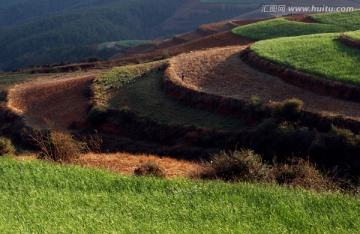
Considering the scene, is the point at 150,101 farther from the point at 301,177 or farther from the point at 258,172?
the point at 301,177

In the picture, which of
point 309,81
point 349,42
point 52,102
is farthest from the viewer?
point 52,102

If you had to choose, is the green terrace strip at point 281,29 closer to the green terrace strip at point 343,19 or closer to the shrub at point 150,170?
the green terrace strip at point 343,19

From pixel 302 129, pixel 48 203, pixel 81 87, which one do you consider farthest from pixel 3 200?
pixel 81 87

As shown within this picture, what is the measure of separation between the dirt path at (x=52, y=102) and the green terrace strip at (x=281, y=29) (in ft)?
58.9

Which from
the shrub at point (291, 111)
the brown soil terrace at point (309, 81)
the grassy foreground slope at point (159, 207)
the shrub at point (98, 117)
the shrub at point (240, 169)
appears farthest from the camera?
the shrub at point (98, 117)

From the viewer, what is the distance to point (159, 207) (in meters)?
9.41

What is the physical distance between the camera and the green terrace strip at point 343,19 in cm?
4203

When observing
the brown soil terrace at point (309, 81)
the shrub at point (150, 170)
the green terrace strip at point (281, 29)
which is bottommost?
the green terrace strip at point (281, 29)

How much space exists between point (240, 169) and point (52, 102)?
20551 mm

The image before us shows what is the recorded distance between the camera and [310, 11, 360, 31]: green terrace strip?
42034 mm

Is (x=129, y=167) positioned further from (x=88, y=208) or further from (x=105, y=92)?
(x=105, y=92)

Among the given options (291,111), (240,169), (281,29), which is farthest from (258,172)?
(281,29)

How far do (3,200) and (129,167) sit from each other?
620 centimetres

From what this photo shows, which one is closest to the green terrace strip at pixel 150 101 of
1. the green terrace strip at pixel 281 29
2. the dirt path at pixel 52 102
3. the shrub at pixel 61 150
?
the dirt path at pixel 52 102
